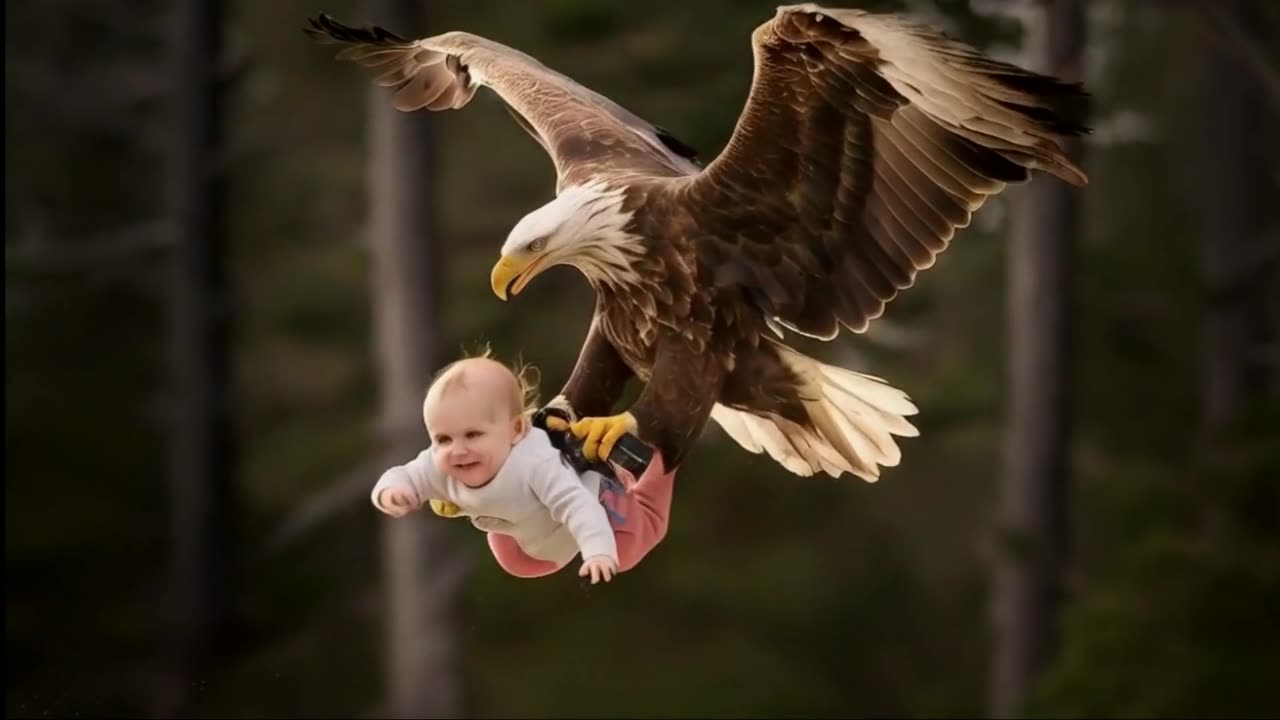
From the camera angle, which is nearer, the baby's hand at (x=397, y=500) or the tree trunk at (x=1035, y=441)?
the baby's hand at (x=397, y=500)

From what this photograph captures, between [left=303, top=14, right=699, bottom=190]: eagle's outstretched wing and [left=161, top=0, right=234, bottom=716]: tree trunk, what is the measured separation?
18.6 feet

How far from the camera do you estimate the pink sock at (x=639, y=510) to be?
129 inches

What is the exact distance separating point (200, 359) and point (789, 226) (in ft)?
23.0

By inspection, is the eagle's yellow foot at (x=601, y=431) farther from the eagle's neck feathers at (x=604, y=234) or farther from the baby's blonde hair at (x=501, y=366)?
the eagle's neck feathers at (x=604, y=234)

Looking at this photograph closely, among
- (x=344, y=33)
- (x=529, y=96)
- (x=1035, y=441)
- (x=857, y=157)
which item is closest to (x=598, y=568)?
(x=857, y=157)

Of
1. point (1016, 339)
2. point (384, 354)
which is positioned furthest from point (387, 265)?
point (1016, 339)

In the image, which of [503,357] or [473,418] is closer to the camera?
[473,418]

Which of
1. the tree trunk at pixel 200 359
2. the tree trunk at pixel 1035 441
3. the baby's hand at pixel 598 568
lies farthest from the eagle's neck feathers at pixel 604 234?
the tree trunk at pixel 200 359

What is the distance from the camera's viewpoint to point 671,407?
3.32 m

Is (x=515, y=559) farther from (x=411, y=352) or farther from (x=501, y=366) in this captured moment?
(x=411, y=352)

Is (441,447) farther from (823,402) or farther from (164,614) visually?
(164,614)

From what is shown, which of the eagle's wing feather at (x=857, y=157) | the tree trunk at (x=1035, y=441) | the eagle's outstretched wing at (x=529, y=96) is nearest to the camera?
the eagle's wing feather at (x=857, y=157)

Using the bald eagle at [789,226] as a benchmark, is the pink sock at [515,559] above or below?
below

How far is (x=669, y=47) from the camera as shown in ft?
29.2
